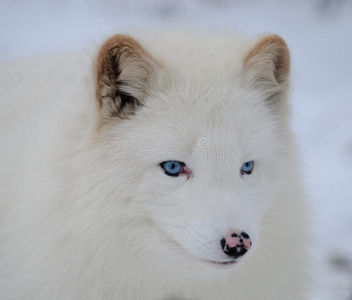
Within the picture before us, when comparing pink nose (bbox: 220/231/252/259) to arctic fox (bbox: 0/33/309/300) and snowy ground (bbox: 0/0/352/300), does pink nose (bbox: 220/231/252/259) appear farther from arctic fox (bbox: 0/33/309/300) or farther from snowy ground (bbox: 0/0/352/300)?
snowy ground (bbox: 0/0/352/300)

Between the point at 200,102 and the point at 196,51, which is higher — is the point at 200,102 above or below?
below

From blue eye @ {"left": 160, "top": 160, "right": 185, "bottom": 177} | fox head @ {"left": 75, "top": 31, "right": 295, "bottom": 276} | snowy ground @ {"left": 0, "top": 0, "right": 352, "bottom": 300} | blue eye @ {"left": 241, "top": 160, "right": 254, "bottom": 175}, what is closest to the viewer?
fox head @ {"left": 75, "top": 31, "right": 295, "bottom": 276}

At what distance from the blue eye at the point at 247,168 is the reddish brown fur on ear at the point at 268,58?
21.1 inches

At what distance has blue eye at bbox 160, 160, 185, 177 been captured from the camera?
2766mm

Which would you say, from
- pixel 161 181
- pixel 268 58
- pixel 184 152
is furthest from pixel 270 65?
pixel 161 181

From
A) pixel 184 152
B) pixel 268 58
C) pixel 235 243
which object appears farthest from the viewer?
pixel 268 58

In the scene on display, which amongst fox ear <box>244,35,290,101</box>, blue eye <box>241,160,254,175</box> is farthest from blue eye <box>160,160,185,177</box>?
fox ear <box>244,35,290,101</box>

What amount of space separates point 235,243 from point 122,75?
3.55 feet

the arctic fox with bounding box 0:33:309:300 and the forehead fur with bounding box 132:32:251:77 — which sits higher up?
the forehead fur with bounding box 132:32:251:77

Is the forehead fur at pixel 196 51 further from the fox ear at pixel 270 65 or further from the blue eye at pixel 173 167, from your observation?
the blue eye at pixel 173 167

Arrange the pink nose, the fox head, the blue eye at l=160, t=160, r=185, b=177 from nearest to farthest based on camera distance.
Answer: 1. the pink nose
2. the fox head
3. the blue eye at l=160, t=160, r=185, b=177

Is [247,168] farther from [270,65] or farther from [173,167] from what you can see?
[270,65]

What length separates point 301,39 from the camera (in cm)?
883

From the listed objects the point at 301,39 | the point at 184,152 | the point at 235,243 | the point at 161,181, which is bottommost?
the point at 235,243
